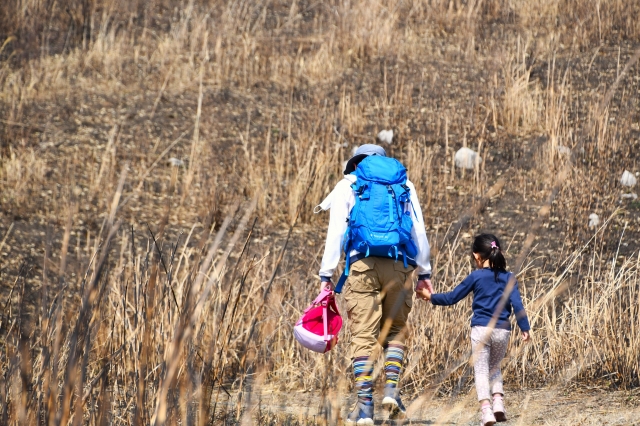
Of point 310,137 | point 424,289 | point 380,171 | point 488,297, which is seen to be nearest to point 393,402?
point 424,289

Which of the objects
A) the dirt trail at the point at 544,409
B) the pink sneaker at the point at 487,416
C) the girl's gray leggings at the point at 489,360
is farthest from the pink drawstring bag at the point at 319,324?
the pink sneaker at the point at 487,416

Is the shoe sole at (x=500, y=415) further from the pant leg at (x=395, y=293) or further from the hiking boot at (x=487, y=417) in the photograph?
the pant leg at (x=395, y=293)

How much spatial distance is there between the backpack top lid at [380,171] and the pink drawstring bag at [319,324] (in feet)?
1.87

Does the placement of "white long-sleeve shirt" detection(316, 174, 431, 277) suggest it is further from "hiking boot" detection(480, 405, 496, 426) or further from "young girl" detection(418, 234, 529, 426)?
"hiking boot" detection(480, 405, 496, 426)

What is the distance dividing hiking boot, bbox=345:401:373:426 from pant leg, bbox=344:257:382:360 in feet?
0.78

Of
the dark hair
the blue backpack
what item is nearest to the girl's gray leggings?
the dark hair

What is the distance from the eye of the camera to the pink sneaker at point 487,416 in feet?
12.6

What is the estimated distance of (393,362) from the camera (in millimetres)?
4176

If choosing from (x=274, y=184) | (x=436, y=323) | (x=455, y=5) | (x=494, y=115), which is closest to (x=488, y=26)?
(x=455, y=5)

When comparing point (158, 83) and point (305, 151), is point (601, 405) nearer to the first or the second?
point (305, 151)

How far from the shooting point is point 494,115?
31.4 ft

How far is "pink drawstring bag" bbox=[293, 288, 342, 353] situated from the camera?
3930 millimetres

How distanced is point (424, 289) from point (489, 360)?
45 centimetres

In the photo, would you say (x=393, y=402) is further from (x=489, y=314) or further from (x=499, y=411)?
(x=489, y=314)
